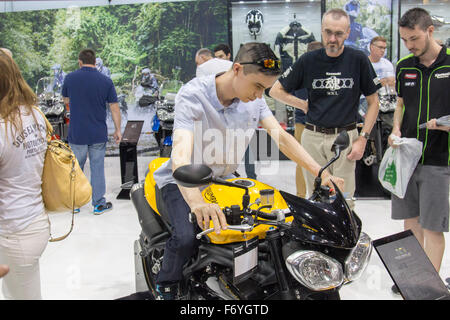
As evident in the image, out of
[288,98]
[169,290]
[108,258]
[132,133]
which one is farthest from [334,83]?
[132,133]

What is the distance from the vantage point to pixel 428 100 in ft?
9.87

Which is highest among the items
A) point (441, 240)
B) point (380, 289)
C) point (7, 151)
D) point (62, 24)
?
point (62, 24)

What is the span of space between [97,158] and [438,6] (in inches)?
244

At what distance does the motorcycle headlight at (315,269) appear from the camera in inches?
65.5

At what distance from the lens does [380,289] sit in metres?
3.31

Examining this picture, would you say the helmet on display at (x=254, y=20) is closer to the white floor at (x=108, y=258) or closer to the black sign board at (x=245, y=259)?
the white floor at (x=108, y=258)

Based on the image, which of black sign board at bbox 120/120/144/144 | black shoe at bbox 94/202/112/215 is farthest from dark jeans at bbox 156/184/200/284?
black sign board at bbox 120/120/144/144

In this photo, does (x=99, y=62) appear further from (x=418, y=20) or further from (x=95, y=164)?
(x=418, y=20)

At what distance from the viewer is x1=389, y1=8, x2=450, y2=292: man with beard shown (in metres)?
2.91

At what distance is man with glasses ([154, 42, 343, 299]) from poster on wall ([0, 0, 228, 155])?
6.20 meters

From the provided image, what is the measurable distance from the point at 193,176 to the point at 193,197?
350 mm

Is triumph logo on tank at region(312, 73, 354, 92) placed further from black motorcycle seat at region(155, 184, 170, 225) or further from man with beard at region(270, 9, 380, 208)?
black motorcycle seat at region(155, 184, 170, 225)
